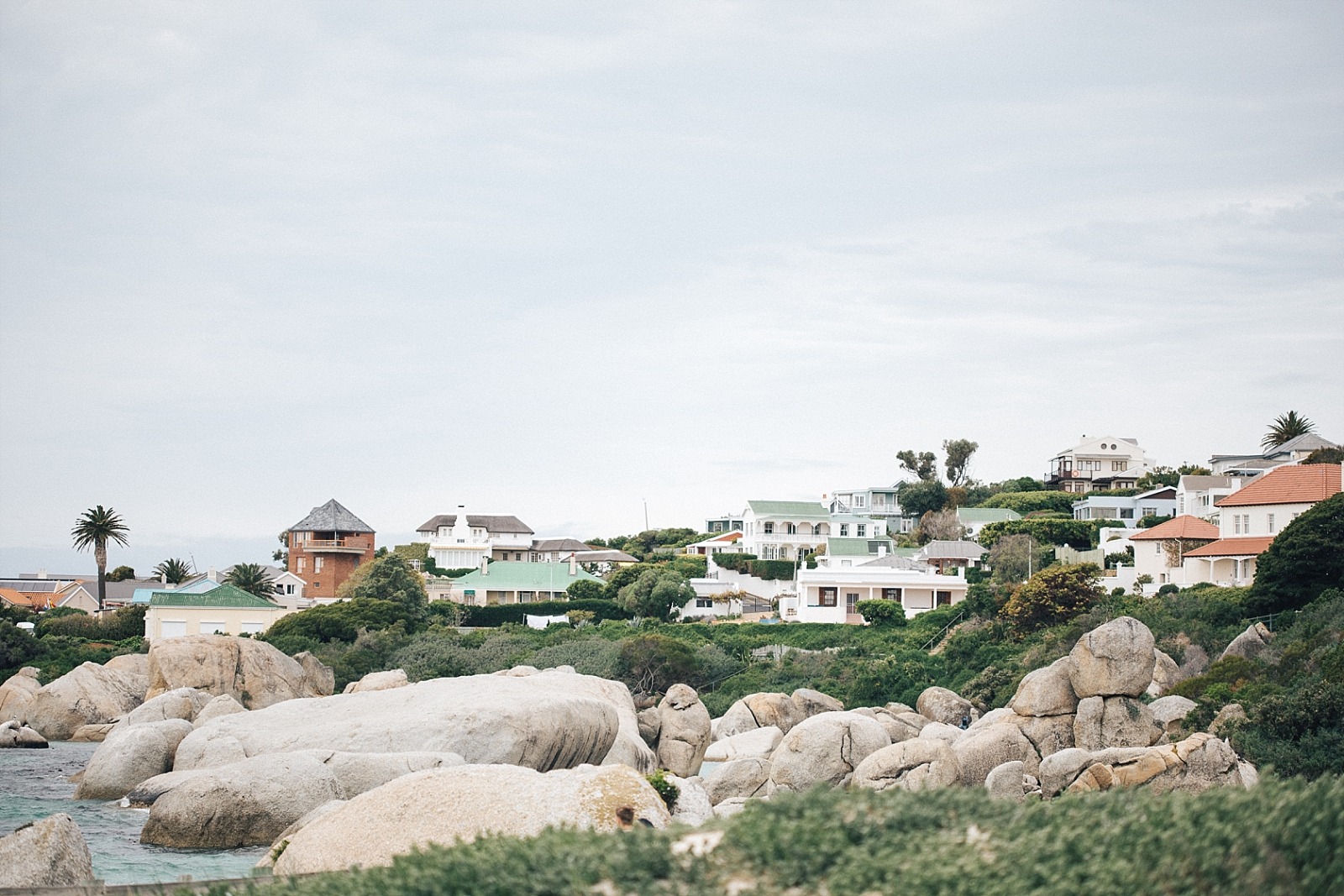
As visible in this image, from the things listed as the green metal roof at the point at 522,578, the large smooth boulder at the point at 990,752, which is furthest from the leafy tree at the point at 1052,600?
the green metal roof at the point at 522,578

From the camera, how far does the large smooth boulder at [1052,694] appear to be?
104ft

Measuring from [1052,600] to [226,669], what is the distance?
113 feet

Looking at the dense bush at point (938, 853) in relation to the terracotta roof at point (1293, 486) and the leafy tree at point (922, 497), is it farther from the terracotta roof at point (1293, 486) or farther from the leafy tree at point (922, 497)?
the leafy tree at point (922, 497)

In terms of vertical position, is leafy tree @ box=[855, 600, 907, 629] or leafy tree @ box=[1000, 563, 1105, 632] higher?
leafy tree @ box=[1000, 563, 1105, 632]

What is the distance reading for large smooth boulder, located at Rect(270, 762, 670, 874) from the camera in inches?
522

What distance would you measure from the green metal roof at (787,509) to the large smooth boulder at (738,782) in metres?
67.4

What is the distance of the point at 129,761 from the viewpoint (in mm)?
29609

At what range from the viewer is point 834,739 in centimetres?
3303

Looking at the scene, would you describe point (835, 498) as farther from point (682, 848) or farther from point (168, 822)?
point (682, 848)

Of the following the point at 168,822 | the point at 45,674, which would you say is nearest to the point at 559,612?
the point at 45,674

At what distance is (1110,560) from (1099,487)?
5053cm

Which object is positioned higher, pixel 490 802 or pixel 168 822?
pixel 490 802

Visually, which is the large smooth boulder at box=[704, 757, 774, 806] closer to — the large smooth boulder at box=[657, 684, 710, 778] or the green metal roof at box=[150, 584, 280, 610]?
the large smooth boulder at box=[657, 684, 710, 778]

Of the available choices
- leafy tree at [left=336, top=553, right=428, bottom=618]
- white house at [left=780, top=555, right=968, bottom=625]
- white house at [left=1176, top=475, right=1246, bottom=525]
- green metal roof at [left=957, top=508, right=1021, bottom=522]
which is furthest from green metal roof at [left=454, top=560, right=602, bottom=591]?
white house at [left=1176, top=475, right=1246, bottom=525]
